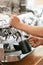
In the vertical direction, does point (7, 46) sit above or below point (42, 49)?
above

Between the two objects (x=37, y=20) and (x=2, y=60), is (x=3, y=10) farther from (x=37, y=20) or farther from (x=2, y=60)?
(x=2, y=60)

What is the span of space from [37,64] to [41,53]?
17cm

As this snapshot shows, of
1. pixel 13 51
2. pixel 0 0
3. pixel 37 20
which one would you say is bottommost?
pixel 37 20

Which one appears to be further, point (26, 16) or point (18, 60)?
point (26, 16)

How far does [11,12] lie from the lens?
1.76 meters

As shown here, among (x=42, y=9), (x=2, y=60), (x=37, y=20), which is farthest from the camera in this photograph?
(x=42, y=9)

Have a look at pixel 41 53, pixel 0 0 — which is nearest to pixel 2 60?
pixel 41 53

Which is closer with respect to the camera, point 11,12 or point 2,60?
point 2,60

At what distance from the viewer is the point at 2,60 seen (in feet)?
2.33

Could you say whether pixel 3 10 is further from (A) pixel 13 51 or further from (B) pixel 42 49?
(A) pixel 13 51

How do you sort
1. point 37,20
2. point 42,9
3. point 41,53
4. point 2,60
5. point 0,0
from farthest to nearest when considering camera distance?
1. point 42,9
2. point 37,20
3. point 0,0
4. point 41,53
5. point 2,60

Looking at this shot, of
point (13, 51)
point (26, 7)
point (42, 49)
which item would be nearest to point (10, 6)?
point (26, 7)

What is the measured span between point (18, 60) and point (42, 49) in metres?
0.26

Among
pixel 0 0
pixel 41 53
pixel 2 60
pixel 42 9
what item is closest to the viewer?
pixel 2 60
